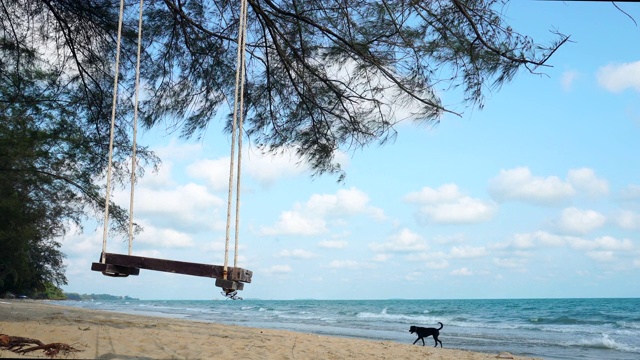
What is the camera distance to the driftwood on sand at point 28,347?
5.04 metres

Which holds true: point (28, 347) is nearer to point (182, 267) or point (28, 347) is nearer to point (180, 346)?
point (180, 346)

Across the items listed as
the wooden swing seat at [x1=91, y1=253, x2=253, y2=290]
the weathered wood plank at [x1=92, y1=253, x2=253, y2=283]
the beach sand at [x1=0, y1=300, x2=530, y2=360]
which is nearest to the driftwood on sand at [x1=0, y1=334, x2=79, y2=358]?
the beach sand at [x1=0, y1=300, x2=530, y2=360]

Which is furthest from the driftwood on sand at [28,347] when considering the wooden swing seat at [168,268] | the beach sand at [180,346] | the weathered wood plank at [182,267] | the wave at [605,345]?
the wave at [605,345]

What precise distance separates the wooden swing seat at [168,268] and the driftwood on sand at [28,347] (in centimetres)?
134

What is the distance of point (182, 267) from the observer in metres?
3.79

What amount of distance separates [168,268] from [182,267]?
90mm

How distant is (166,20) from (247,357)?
3.70 meters

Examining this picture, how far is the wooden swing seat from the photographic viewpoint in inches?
145

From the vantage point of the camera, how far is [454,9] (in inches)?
223

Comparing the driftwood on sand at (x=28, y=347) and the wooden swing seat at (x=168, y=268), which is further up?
the wooden swing seat at (x=168, y=268)

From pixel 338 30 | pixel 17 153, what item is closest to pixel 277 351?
pixel 338 30

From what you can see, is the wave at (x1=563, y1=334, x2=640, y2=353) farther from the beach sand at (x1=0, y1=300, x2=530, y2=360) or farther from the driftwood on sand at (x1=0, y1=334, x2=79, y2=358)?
the driftwood on sand at (x1=0, y1=334, x2=79, y2=358)

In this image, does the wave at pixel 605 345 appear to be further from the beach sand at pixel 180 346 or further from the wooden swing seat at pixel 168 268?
the wooden swing seat at pixel 168 268

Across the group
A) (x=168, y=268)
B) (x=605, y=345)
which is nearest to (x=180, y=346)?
(x=168, y=268)
